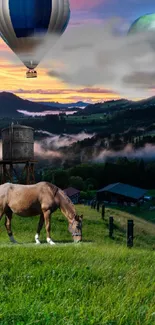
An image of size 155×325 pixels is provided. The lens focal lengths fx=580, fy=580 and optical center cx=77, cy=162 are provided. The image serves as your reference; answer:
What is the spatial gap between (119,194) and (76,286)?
291ft

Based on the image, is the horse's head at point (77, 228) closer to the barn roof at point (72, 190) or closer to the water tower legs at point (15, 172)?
the water tower legs at point (15, 172)

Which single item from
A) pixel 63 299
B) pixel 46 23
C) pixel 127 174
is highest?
pixel 46 23

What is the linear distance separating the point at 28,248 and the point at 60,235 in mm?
11863

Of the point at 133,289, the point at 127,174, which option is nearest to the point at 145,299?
the point at 133,289

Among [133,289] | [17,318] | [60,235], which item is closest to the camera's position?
[17,318]

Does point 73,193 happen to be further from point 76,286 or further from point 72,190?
point 76,286

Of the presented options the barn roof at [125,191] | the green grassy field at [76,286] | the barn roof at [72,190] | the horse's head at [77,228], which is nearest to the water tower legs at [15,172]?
the horse's head at [77,228]

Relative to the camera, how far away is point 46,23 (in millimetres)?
47062

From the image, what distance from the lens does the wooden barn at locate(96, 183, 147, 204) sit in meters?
99.9

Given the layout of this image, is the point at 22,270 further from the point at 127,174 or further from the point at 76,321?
the point at 127,174

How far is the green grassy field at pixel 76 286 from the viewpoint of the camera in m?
9.57

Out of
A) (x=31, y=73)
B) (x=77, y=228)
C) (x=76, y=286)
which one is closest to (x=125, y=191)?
(x=31, y=73)

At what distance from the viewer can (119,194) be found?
329 feet

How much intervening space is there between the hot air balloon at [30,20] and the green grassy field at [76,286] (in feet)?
105
